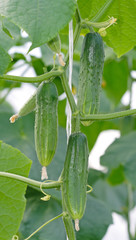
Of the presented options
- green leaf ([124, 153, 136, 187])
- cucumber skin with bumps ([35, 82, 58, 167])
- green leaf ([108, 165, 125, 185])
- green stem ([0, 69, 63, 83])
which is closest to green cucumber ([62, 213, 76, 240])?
cucumber skin with bumps ([35, 82, 58, 167])

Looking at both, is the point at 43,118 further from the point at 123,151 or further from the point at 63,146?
the point at 123,151

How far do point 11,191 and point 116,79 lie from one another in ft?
3.79

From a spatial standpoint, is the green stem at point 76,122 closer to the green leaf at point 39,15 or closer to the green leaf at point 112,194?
the green leaf at point 39,15

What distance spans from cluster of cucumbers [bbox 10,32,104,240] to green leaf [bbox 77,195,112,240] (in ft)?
1.35

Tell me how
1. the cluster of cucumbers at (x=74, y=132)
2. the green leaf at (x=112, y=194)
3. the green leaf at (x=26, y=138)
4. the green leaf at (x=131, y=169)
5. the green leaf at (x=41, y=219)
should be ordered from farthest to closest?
the green leaf at (x=112, y=194) < the green leaf at (x=131, y=169) < the green leaf at (x=26, y=138) < the green leaf at (x=41, y=219) < the cluster of cucumbers at (x=74, y=132)

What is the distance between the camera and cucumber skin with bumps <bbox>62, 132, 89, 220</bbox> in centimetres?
73

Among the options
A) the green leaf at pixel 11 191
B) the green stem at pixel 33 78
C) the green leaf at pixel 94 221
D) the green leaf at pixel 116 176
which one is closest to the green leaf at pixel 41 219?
the green leaf at pixel 94 221

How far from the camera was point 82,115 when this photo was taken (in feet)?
2.67

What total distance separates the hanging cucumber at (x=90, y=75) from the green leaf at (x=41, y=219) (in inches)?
17.9

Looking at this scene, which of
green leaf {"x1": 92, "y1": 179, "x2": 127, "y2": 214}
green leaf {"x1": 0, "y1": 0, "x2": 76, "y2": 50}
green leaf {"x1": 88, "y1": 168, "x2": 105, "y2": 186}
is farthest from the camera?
green leaf {"x1": 92, "y1": 179, "x2": 127, "y2": 214}

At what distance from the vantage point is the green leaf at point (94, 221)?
1204mm

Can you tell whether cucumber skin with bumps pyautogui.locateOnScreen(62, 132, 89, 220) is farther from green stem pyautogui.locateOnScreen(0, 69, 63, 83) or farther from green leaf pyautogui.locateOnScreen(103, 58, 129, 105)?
green leaf pyautogui.locateOnScreen(103, 58, 129, 105)

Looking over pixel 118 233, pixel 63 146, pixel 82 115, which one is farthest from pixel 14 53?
pixel 118 233

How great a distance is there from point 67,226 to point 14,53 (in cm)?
86
